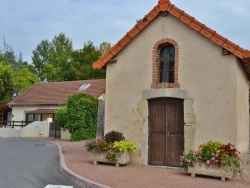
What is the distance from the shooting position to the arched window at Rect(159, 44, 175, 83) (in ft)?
33.1

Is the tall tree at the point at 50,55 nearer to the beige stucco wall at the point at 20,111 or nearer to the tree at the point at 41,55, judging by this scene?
the tree at the point at 41,55

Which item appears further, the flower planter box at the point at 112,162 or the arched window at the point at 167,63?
the arched window at the point at 167,63

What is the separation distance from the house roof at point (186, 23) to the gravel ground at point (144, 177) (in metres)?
3.65

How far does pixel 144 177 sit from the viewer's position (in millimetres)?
7961

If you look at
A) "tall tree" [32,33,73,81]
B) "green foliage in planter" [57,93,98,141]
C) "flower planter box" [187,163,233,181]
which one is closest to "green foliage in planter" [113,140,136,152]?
"flower planter box" [187,163,233,181]

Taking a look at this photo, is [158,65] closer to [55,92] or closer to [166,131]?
[166,131]

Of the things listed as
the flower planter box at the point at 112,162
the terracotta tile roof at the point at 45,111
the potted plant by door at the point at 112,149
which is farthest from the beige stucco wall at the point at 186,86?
the terracotta tile roof at the point at 45,111

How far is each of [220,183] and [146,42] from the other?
5.36m

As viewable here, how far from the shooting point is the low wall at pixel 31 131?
983 inches

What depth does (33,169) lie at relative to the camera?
9188 mm

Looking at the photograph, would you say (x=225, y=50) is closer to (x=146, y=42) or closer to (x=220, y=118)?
(x=220, y=118)

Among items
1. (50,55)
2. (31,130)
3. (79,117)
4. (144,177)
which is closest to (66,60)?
(50,55)

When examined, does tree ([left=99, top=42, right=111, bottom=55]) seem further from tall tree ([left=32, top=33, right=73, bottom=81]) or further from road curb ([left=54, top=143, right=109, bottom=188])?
road curb ([left=54, top=143, right=109, bottom=188])

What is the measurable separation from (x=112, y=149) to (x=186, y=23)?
4.83 m
